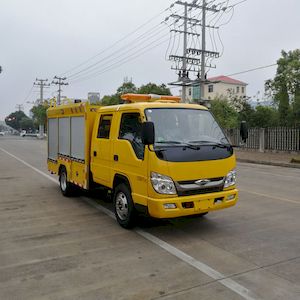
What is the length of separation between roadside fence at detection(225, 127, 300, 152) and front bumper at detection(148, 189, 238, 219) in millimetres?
20148

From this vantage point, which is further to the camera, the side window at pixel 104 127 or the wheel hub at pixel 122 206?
the side window at pixel 104 127

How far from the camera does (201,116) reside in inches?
266

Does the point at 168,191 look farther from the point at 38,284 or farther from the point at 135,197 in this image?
the point at 38,284

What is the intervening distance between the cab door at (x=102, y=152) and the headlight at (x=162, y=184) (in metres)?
1.48

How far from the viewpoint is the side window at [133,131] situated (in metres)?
6.16

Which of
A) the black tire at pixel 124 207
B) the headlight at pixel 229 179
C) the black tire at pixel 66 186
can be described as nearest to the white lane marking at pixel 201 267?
the black tire at pixel 124 207

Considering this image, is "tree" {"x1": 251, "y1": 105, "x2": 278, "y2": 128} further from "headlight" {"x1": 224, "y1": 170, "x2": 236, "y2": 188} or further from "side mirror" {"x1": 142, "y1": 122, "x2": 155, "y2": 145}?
"side mirror" {"x1": 142, "y1": 122, "x2": 155, "y2": 145}

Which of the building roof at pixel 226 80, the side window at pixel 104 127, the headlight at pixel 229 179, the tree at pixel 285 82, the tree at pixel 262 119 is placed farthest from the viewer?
the building roof at pixel 226 80

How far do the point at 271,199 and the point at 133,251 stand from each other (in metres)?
5.07

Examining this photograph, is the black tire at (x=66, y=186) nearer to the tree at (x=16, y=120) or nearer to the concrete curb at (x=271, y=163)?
the concrete curb at (x=271, y=163)

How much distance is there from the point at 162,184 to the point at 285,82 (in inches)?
1238

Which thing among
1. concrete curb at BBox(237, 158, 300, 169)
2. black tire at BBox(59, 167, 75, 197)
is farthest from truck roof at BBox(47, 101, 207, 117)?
concrete curb at BBox(237, 158, 300, 169)

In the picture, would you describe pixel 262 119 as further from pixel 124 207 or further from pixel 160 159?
pixel 160 159

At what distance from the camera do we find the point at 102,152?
7.32 m
